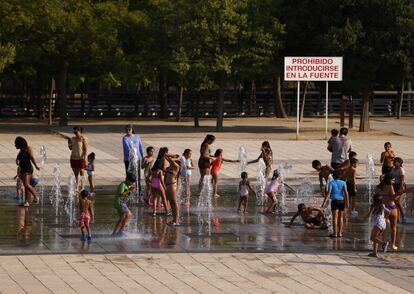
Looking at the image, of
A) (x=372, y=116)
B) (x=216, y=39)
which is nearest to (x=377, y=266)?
(x=216, y=39)

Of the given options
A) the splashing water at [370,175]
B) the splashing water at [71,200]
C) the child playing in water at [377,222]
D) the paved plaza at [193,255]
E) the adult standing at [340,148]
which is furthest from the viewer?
the splashing water at [370,175]

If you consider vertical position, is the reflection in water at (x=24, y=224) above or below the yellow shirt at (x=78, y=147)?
below

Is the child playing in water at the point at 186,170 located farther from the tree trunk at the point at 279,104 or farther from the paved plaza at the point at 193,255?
the tree trunk at the point at 279,104

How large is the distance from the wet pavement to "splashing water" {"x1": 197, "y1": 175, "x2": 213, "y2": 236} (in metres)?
0.10

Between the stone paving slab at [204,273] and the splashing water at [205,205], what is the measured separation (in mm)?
3087

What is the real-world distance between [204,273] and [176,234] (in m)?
3.95

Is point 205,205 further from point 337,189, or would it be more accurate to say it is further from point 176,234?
point 337,189

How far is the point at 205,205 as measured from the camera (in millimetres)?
25406

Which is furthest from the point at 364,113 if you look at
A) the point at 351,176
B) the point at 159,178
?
the point at 159,178

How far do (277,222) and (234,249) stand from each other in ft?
11.8

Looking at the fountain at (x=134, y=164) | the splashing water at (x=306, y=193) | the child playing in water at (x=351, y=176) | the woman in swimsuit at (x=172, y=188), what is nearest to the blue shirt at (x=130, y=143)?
the fountain at (x=134, y=164)

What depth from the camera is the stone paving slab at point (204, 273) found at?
623 inches

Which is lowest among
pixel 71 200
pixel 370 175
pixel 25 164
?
pixel 71 200

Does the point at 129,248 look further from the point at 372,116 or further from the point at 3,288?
the point at 372,116
